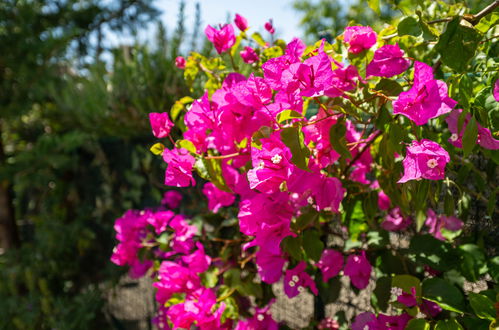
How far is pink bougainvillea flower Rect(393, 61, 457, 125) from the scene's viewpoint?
1.86ft

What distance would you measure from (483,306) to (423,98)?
0.36 metres

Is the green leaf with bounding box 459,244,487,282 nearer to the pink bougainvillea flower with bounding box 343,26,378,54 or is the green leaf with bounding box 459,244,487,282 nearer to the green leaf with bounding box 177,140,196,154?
the pink bougainvillea flower with bounding box 343,26,378,54

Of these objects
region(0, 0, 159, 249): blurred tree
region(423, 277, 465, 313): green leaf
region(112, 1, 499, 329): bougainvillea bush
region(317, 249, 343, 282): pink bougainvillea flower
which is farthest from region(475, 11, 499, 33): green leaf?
region(0, 0, 159, 249): blurred tree

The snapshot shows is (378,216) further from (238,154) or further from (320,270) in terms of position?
(238,154)

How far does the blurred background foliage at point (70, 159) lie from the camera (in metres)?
1.81

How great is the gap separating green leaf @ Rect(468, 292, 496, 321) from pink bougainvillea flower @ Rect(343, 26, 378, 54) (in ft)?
1.50

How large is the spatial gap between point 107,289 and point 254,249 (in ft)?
4.04

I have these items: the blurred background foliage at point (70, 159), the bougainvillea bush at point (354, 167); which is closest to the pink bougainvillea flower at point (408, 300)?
the bougainvillea bush at point (354, 167)

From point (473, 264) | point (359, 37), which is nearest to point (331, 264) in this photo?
point (473, 264)

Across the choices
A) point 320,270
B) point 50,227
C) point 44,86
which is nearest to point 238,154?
point 320,270

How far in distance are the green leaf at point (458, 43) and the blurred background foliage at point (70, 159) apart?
46.0 inches

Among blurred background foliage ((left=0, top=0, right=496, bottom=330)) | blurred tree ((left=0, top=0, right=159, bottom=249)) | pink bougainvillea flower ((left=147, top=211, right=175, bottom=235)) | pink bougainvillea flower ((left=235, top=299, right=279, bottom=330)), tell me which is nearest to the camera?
pink bougainvillea flower ((left=235, top=299, right=279, bottom=330))

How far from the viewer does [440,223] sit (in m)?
0.93

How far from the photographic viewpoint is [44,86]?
2.38 metres
